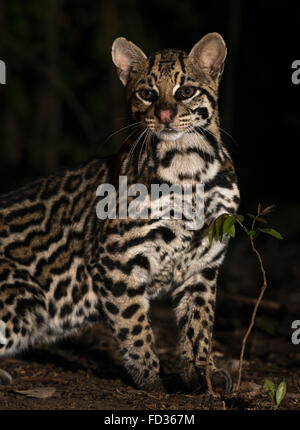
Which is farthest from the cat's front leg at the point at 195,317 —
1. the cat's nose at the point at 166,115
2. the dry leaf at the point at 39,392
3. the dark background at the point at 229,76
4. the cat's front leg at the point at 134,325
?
the dark background at the point at 229,76

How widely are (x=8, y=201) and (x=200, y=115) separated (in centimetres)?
199

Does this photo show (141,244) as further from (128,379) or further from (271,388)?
(271,388)

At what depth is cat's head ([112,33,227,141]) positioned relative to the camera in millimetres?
5414

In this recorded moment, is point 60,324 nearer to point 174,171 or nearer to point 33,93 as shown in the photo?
point 174,171

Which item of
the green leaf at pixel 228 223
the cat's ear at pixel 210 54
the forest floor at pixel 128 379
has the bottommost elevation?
the forest floor at pixel 128 379

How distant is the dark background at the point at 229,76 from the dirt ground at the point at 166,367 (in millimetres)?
2009

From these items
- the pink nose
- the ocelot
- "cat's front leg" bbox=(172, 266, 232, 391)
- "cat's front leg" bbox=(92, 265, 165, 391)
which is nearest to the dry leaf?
the ocelot

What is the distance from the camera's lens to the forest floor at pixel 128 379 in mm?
5121

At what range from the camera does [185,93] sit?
18.2 ft

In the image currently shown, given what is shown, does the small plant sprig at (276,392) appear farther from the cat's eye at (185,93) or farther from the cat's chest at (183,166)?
the cat's eye at (185,93)

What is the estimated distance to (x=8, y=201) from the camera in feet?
21.1

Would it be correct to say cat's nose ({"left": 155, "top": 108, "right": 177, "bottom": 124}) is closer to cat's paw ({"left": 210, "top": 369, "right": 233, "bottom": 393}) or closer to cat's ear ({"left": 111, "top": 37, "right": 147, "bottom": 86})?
cat's ear ({"left": 111, "top": 37, "right": 147, "bottom": 86})

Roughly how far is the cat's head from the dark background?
546 cm

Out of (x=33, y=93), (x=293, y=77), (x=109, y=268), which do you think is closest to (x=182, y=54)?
(x=109, y=268)
